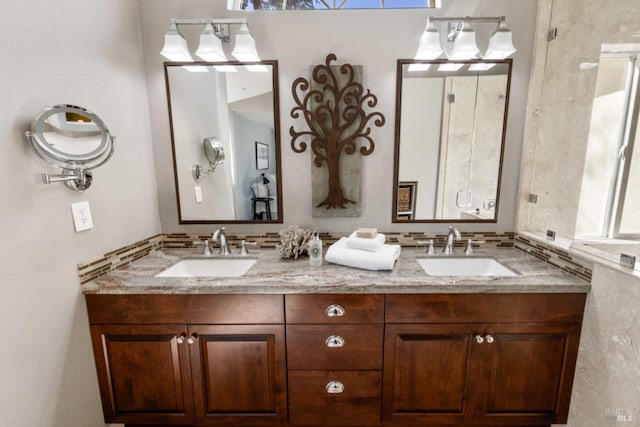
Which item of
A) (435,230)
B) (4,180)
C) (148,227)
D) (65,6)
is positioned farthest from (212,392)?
(65,6)

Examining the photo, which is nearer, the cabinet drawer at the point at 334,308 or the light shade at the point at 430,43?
the cabinet drawer at the point at 334,308

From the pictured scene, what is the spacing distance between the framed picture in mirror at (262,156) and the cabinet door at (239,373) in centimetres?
88

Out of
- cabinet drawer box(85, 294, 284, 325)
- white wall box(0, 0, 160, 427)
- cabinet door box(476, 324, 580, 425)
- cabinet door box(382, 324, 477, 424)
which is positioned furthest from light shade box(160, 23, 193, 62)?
cabinet door box(476, 324, 580, 425)

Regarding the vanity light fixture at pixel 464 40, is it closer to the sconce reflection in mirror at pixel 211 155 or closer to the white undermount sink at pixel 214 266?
the sconce reflection in mirror at pixel 211 155

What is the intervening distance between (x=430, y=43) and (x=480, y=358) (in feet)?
4.99

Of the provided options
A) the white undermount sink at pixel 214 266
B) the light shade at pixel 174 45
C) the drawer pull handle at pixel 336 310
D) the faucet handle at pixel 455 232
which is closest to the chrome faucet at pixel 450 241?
the faucet handle at pixel 455 232

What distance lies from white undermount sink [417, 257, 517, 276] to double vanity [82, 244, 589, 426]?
0.20 metres

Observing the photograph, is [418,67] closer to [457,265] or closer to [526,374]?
[457,265]

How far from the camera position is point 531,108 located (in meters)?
1.52

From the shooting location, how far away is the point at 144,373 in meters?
1.26

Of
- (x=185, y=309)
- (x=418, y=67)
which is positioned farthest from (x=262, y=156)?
(x=418, y=67)

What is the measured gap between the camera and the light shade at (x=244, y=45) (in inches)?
54.5

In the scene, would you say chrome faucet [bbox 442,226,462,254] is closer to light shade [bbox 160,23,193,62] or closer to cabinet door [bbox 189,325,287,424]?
cabinet door [bbox 189,325,287,424]

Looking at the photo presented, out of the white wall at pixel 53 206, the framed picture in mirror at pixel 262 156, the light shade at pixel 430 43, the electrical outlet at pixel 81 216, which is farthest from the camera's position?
the framed picture in mirror at pixel 262 156
